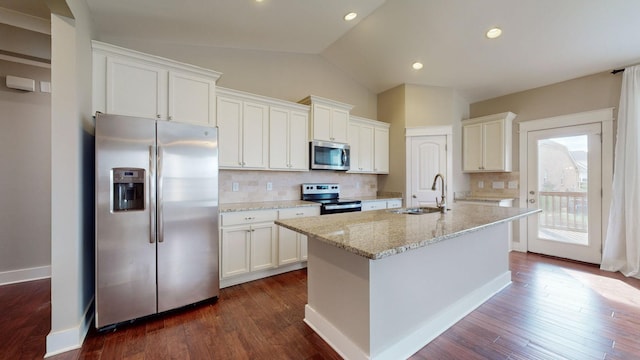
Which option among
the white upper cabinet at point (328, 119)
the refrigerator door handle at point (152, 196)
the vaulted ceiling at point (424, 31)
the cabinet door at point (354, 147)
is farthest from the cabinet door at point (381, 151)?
the refrigerator door handle at point (152, 196)

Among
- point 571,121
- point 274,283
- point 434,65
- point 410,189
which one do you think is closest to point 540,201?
point 571,121

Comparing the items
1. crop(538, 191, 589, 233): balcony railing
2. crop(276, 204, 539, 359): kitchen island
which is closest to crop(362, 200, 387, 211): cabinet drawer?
crop(276, 204, 539, 359): kitchen island

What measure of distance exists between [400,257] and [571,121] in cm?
403

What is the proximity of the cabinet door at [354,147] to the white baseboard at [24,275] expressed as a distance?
14.1ft

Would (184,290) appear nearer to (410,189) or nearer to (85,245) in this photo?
(85,245)

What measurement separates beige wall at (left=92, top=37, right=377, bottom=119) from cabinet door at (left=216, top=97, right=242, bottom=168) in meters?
Result: 0.57

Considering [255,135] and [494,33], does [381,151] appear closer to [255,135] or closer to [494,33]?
[494,33]

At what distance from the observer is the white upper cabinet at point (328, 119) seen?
373 cm

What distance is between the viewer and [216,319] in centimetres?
218

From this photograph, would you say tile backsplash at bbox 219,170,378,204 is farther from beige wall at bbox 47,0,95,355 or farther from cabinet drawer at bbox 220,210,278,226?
beige wall at bbox 47,0,95,355

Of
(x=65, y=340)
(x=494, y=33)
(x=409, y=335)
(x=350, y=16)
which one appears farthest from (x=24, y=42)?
Result: (x=494, y=33)

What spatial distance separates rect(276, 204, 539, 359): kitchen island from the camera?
4.89ft

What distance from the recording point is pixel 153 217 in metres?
2.13

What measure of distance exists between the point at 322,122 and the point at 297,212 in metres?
1.47
